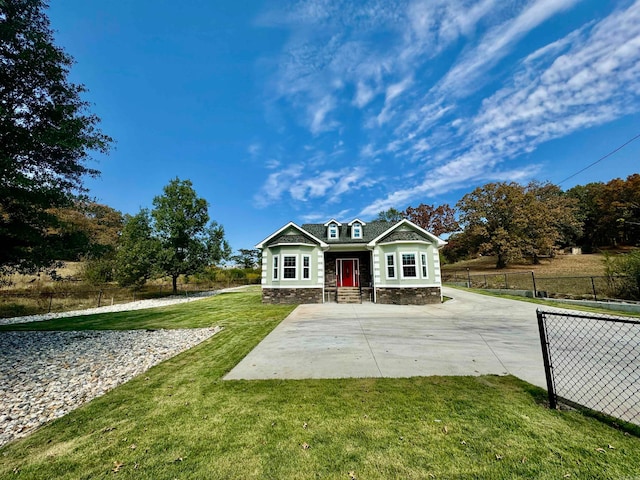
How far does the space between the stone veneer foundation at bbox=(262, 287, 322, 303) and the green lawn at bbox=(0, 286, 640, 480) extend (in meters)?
11.6

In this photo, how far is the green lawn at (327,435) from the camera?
2.50 meters

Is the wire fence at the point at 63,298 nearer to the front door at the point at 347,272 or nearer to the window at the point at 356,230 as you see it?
the front door at the point at 347,272

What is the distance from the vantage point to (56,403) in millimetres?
4223

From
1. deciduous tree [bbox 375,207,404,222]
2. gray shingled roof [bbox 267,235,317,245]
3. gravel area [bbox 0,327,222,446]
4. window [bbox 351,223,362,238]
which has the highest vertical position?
deciduous tree [bbox 375,207,404,222]

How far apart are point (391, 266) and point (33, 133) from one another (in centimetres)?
1591

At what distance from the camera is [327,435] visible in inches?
120

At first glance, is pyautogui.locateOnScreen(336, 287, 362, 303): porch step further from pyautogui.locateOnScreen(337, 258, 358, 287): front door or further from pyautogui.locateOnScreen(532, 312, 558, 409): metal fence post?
pyautogui.locateOnScreen(532, 312, 558, 409): metal fence post

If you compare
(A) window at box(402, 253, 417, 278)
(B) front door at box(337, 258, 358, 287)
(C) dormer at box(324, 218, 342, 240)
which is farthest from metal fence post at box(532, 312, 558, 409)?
(C) dormer at box(324, 218, 342, 240)

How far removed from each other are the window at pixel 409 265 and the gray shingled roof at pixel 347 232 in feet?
9.93

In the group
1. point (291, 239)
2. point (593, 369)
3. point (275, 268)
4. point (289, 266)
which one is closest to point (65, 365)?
point (275, 268)

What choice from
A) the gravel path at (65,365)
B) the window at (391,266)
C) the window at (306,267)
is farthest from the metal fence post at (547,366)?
the window at (306,267)

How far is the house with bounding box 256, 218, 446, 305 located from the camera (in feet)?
50.7

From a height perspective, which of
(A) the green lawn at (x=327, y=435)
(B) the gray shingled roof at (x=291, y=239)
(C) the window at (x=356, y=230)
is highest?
(C) the window at (x=356, y=230)

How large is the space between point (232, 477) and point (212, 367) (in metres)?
3.54
